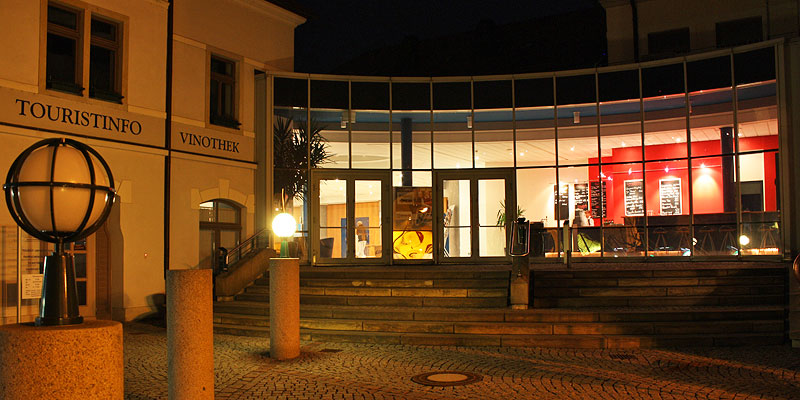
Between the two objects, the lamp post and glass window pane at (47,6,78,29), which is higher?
glass window pane at (47,6,78,29)

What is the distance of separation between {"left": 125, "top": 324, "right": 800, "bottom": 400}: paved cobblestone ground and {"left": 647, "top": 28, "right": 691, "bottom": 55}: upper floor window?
11.6 metres

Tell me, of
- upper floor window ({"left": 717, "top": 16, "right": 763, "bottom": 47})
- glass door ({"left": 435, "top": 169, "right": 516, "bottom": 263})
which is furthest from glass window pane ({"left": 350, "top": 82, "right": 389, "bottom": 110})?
upper floor window ({"left": 717, "top": 16, "right": 763, "bottom": 47})

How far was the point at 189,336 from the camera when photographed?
22.4 feet

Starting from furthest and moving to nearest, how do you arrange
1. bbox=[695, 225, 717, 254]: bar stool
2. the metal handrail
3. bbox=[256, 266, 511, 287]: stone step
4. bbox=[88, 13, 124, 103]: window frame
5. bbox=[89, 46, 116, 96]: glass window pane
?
bbox=[695, 225, 717, 254]: bar stool
the metal handrail
bbox=[89, 46, 116, 96]: glass window pane
bbox=[88, 13, 124, 103]: window frame
bbox=[256, 266, 511, 287]: stone step

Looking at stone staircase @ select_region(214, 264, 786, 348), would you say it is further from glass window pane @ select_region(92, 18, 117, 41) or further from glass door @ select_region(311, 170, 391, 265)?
glass window pane @ select_region(92, 18, 117, 41)

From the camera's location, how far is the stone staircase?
1072 centimetres

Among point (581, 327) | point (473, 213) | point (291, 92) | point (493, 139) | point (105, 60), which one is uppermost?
point (291, 92)

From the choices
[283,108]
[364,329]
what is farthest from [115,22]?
[364,329]

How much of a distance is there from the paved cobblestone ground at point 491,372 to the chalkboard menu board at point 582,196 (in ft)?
26.5

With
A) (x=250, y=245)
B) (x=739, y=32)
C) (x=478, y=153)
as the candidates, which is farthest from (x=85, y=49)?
(x=739, y=32)

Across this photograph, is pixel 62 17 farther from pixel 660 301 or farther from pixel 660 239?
pixel 660 239

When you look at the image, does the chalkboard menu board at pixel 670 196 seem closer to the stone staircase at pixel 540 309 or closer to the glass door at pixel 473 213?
the glass door at pixel 473 213

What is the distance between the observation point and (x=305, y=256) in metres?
18.0

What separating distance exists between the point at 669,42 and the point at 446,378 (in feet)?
49.9
